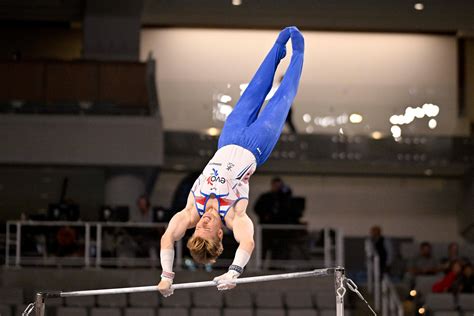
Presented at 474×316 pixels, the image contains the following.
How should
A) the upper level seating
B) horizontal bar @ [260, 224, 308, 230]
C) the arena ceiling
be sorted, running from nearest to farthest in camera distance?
1. horizontal bar @ [260, 224, 308, 230]
2. the upper level seating
3. the arena ceiling

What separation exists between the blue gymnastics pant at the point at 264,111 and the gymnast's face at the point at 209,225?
0.89 metres

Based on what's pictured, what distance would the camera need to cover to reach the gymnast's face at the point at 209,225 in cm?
845

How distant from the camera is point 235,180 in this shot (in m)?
8.98

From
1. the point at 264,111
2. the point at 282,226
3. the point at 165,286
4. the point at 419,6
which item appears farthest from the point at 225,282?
the point at 419,6

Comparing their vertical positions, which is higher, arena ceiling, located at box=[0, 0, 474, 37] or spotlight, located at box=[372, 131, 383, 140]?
arena ceiling, located at box=[0, 0, 474, 37]

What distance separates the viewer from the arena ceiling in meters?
18.1

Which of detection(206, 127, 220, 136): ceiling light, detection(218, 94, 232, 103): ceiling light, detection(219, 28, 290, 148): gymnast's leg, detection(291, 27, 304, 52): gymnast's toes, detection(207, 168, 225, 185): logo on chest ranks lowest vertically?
detection(207, 168, 225, 185): logo on chest

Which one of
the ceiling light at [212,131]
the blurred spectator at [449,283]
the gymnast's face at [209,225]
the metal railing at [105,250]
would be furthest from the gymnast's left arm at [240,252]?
the ceiling light at [212,131]

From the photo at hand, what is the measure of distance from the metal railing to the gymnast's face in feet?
19.9

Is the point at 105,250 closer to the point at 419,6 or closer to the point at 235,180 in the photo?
the point at 235,180

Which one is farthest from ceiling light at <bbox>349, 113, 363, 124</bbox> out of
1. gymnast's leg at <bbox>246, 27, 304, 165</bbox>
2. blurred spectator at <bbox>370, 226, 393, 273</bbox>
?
gymnast's leg at <bbox>246, 27, 304, 165</bbox>

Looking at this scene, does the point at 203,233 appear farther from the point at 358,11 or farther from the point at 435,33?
the point at 435,33

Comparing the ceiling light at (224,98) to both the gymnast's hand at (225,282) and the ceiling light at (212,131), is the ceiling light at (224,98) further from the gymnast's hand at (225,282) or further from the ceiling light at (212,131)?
the gymnast's hand at (225,282)

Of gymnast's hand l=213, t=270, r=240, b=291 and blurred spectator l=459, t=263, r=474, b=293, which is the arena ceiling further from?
gymnast's hand l=213, t=270, r=240, b=291
